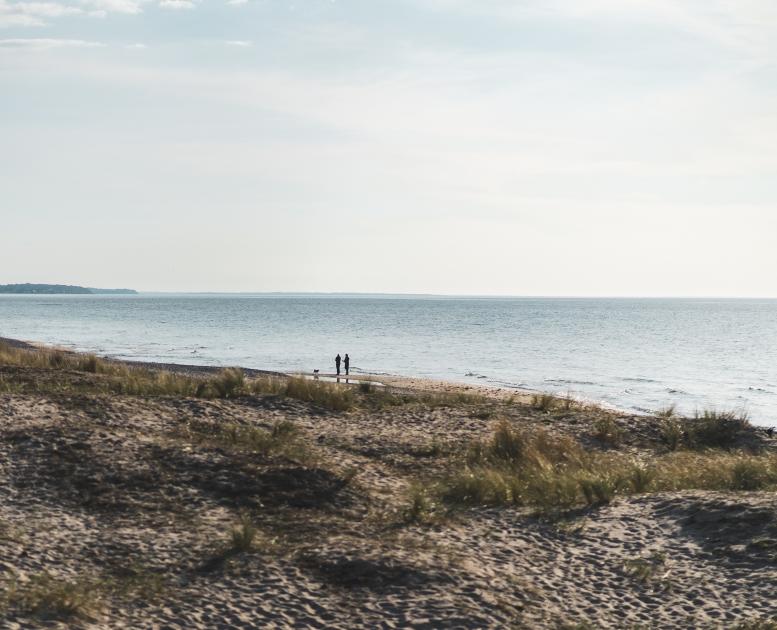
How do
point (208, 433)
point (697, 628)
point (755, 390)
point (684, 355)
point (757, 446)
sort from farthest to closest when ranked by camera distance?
point (684, 355) → point (755, 390) → point (757, 446) → point (208, 433) → point (697, 628)

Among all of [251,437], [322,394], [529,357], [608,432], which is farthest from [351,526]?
[529,357]

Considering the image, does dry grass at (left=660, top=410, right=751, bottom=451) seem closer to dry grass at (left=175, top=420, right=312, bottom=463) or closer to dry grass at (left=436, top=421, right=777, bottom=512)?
dry grass at (left=436, top=421, right=777, bottom=512)

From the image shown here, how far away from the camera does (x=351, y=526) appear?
404 inches

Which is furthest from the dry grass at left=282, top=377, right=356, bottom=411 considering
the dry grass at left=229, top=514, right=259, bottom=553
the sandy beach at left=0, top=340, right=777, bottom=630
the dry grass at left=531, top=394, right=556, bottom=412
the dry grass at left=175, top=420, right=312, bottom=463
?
the dry grass at left=229, top=514, right=259, bottom=553

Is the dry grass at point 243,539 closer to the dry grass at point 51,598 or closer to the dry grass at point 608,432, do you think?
the dry grass at point 51,598

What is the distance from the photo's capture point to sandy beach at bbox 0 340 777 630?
26.0 ft

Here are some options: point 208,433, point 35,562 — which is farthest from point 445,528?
point 208,433

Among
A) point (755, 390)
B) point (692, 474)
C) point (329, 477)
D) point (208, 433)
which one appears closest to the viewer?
point (329, 477)

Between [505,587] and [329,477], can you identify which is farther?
[329,477]

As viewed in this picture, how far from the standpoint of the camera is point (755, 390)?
51.5 m

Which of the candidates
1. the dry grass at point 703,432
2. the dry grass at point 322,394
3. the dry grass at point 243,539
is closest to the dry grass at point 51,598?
the dry grass at point 243,539

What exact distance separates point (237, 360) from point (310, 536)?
5536 centimetres

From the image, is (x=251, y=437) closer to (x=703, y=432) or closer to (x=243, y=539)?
(x=243, y=539)

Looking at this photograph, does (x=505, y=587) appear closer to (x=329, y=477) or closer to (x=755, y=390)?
(x=329, y=477)
